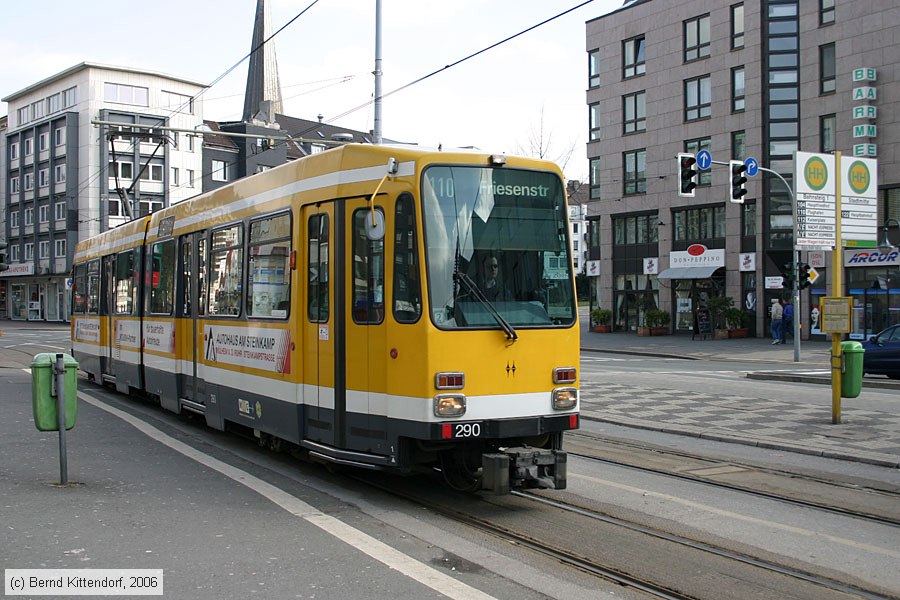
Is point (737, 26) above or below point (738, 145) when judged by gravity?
above

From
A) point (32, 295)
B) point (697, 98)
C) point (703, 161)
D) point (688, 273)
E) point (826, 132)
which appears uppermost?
point (697, 98)

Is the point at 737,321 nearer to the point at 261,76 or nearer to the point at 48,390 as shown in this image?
the point at 48,390

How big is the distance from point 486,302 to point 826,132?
113 ft

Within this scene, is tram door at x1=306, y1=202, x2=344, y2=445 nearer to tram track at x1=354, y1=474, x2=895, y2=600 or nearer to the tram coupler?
tram track at x1=354, y1=474, x2=895, y2=600

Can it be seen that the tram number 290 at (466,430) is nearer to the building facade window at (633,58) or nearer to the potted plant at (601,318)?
the potted plant at (601,318)

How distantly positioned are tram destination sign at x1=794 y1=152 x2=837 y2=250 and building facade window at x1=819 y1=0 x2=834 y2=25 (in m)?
27.3

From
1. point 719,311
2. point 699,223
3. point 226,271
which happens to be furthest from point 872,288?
point 226,271

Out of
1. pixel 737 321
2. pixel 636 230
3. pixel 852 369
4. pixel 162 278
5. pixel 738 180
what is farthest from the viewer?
pixel 636 230

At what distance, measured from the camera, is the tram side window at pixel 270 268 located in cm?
931

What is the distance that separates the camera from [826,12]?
37.8 m

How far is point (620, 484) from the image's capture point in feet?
29.9

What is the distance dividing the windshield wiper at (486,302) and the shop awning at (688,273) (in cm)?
3525

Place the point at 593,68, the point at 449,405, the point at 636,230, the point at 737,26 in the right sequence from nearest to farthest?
the point at 449,405, the point at 737,26, the point at 636,230, the point at 593,68

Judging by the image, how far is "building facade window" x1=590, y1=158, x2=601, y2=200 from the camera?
4850 centimetres
